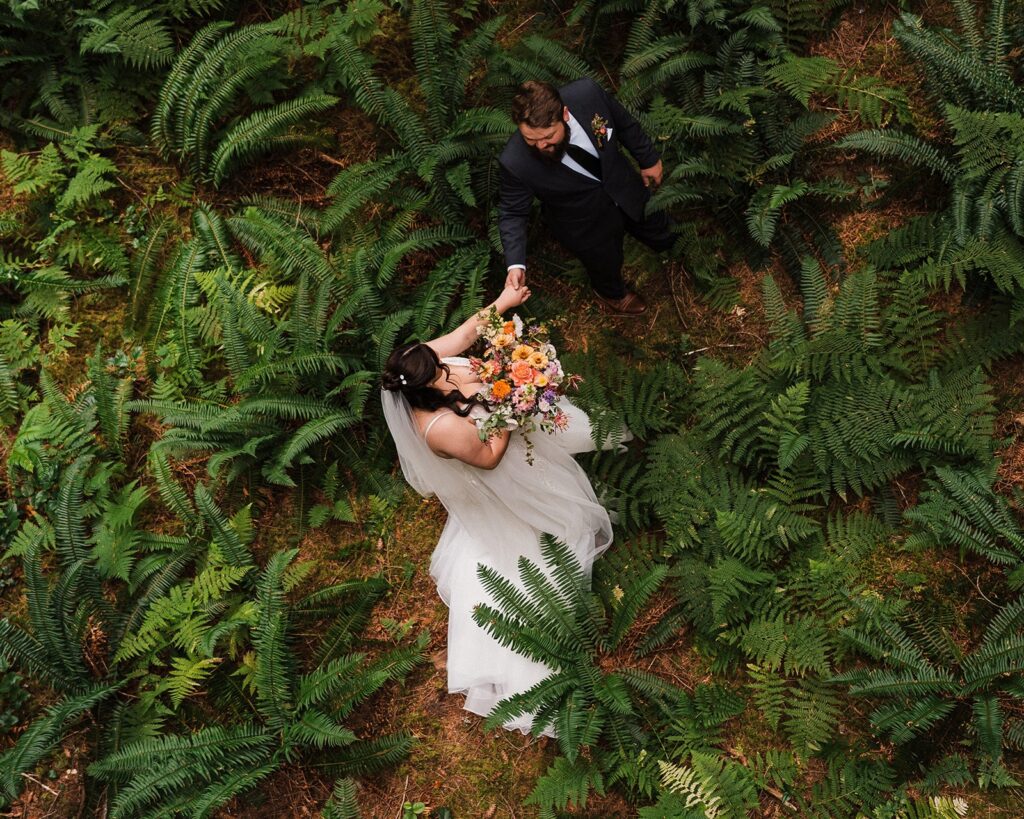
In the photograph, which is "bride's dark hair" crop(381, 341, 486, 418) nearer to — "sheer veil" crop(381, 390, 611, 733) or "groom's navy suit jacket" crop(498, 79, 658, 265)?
"sheer veil" crop(381, 390, 611, 733)

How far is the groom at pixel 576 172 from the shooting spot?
4594 millimetres

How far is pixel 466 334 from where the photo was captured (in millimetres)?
5164

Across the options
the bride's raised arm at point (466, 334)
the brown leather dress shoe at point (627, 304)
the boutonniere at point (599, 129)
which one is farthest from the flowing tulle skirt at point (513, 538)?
the boutonniere at point (599, 129)

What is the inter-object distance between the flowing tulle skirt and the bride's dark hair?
2.06 ft

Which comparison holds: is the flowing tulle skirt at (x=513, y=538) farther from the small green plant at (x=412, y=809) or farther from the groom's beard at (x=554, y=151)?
the groom's beard at (x=554, y=151)

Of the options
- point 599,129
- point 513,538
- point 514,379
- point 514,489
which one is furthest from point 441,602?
point 599,129

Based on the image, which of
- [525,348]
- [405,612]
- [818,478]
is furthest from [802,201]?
[405,612]

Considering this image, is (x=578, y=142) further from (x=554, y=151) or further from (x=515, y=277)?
(x=515, y=277)

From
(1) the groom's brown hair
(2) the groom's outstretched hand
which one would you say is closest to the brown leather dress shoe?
(2) the groom's outstretched hand

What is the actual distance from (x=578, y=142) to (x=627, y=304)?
1.65m

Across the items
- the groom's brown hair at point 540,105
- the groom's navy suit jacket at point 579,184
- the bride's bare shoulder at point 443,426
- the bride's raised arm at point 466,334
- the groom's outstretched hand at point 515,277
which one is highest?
the groom's brown hair at point 540,105

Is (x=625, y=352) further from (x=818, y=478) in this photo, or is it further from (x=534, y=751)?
(x=534, y=751)

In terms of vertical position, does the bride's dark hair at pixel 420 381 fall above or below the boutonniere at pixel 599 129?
below

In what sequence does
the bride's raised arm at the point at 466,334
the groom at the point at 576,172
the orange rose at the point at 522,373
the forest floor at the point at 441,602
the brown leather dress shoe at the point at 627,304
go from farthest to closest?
the brown leather dress shoe at the point at 627,304 < the forest floor at the point at 441,602 < the bride's raised arm at the point at 466,334 < the groom at the point at 576,172 < the orange rose at the point at 522,373
